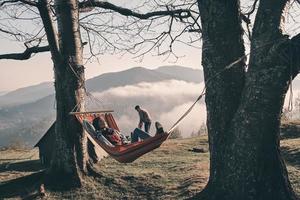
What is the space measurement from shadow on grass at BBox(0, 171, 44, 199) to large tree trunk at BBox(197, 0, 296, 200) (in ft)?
16.2

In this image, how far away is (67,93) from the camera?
Answer: 12.5 meters

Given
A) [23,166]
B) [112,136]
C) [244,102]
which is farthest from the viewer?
[23,166]

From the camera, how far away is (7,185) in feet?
40.8

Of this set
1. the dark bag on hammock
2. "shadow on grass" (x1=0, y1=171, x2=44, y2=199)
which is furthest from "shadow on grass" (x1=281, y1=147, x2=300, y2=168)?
"shadow on grass" (x1=0, y1=171, x2=44, y2=199)

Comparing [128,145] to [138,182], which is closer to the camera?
[128,145]

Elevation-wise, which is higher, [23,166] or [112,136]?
[112,136]

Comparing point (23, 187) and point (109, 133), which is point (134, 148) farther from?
point (23, 187)

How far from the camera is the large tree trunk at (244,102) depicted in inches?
335

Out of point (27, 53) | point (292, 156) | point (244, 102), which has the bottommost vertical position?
point (292, 156)

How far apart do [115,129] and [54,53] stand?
127 inches

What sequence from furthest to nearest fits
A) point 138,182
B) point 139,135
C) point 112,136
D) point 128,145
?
point 139,135 < point 112,136 < point 138,182 < point 128,145

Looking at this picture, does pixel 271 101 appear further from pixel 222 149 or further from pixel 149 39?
pixel 149 39

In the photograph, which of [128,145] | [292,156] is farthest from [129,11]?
[292,156]

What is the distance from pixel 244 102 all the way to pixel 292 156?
7.25 m
